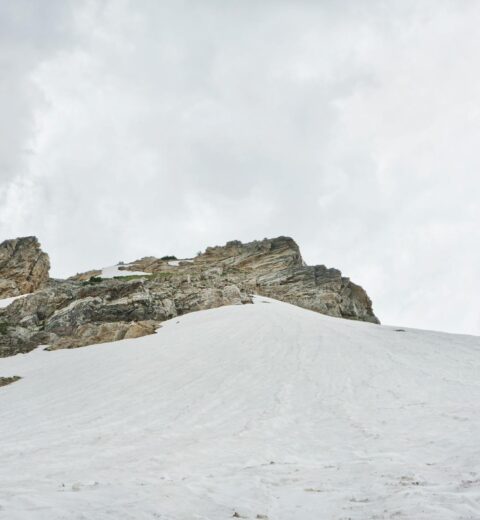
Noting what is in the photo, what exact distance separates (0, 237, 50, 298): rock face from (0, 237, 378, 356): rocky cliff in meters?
2.24

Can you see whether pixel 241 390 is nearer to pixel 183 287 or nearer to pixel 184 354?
pixel 184 354

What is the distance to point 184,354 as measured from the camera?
20.0 meters

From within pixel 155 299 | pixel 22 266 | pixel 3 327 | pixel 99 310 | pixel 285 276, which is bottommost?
pixel 3 327

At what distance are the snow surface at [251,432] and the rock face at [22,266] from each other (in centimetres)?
3059

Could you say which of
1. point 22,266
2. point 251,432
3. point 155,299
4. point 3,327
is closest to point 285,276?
point 155,299

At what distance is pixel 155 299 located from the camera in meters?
34.0

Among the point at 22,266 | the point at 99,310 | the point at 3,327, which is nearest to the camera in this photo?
the point at 3,327

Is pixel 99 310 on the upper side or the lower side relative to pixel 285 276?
lower

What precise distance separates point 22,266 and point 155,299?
25.5 meters

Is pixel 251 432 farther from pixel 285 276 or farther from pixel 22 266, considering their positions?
pixel 22 266

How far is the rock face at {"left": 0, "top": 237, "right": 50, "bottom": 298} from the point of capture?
158 feet

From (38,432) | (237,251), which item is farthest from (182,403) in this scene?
(237,251)

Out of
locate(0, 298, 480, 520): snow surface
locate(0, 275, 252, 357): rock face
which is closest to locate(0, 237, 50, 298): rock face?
locate(0, 275, 252, 357): rock face

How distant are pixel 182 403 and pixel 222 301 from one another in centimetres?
2243
